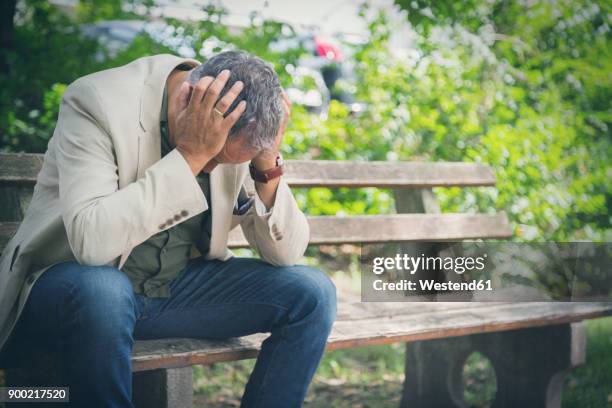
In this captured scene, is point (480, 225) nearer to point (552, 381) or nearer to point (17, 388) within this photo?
point (552, 381)

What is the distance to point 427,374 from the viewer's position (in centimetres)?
327

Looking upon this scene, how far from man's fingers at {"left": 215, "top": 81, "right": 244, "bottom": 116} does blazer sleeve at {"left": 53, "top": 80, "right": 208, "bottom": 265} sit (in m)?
0.17

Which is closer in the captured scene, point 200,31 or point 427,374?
point 427,374

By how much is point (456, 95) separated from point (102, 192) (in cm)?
318

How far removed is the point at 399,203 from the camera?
11.6 ft

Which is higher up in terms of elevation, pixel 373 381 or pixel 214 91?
pixel 214 91

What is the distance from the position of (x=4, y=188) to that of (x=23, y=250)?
2.24 ft

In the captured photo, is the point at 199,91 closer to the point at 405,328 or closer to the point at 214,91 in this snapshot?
the point at 214,91

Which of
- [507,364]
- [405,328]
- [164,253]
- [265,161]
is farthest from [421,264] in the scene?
[164,253]

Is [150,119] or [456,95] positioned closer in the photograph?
[150,119]

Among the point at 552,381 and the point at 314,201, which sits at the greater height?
the point at 314,201

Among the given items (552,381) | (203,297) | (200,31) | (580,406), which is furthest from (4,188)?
(580,406)

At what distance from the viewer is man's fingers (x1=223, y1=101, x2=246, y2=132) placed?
1903 mm

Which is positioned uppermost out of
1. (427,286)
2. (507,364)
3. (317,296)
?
(317,296)
